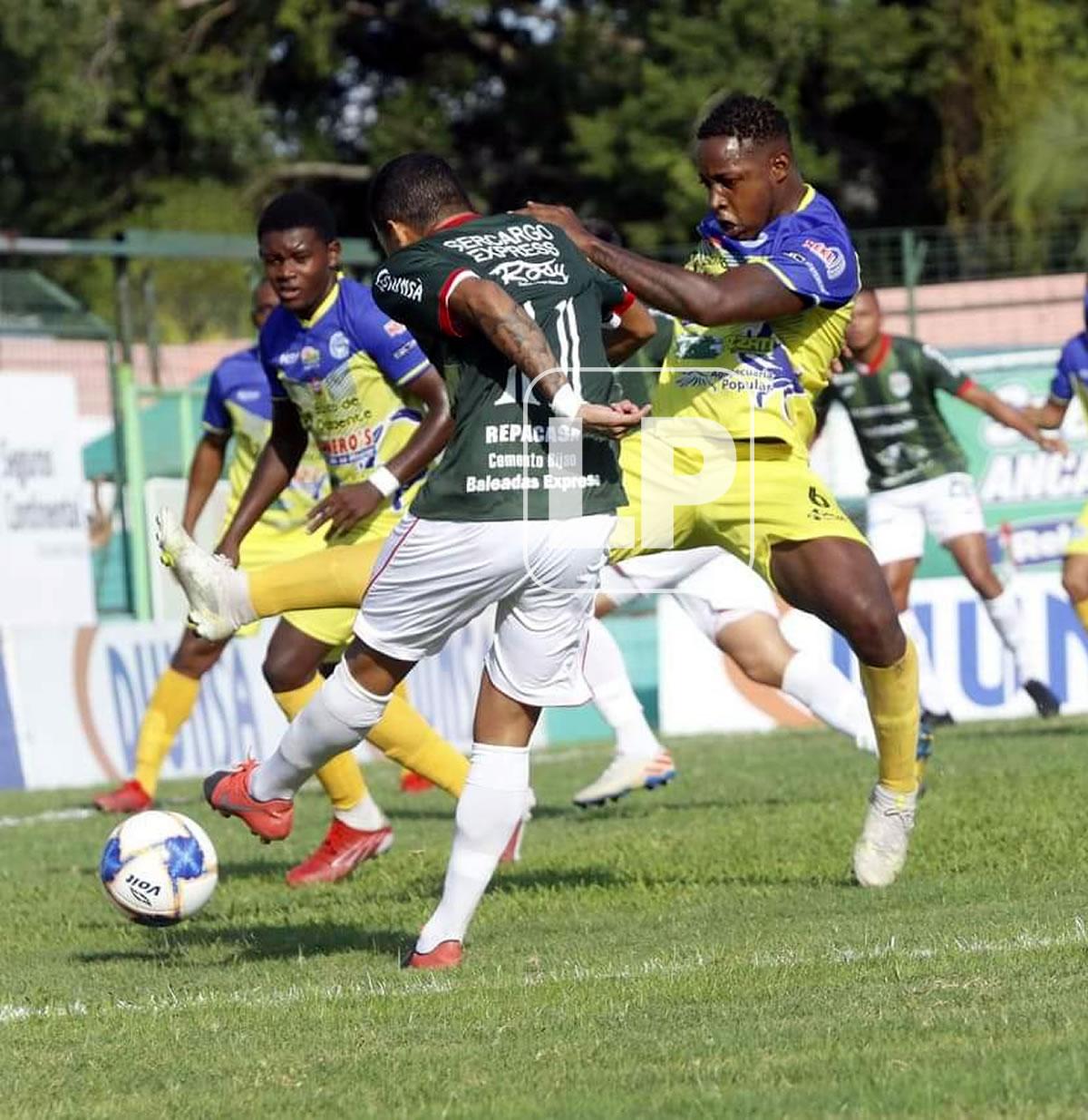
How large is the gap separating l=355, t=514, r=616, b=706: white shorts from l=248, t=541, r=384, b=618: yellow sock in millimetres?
747

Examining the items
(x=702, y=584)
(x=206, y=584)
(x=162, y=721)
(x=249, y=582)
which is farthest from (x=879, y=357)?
(x=206, y=584)

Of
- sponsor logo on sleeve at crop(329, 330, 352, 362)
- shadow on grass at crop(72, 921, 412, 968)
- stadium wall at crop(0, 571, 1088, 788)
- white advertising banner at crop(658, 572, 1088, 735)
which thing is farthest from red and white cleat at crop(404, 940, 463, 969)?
white advertising banner at crop(658, 572, 1088, 735)

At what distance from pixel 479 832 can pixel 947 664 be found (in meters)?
10.7

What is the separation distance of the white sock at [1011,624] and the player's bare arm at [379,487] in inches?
262

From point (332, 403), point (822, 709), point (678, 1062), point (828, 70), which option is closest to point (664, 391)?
point (332, 403)

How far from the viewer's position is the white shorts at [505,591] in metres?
6.33

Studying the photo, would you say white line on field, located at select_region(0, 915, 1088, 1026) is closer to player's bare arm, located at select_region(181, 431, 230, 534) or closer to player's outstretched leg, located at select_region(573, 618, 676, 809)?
player's outstretched leg, located at select_region(573, 618, 676, 809)

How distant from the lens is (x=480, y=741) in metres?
6.53

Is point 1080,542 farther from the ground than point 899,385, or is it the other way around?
point 899,385

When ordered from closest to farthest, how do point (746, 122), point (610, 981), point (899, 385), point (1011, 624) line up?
1. point (610, 981)
2. point (746, 122)
3. point (899, 385)
4. point (1011, 624)

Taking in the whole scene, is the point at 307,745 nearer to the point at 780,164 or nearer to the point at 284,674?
the point at 284,674

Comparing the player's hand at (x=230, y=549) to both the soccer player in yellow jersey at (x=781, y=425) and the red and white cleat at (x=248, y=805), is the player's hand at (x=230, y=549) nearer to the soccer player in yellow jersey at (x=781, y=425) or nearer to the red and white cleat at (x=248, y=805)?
the red and white cleat at (x=248, y=805)

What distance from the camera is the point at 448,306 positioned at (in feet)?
20.4

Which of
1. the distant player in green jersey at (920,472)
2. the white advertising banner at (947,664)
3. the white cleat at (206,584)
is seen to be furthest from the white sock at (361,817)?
the white advertising banner at (947,664)
